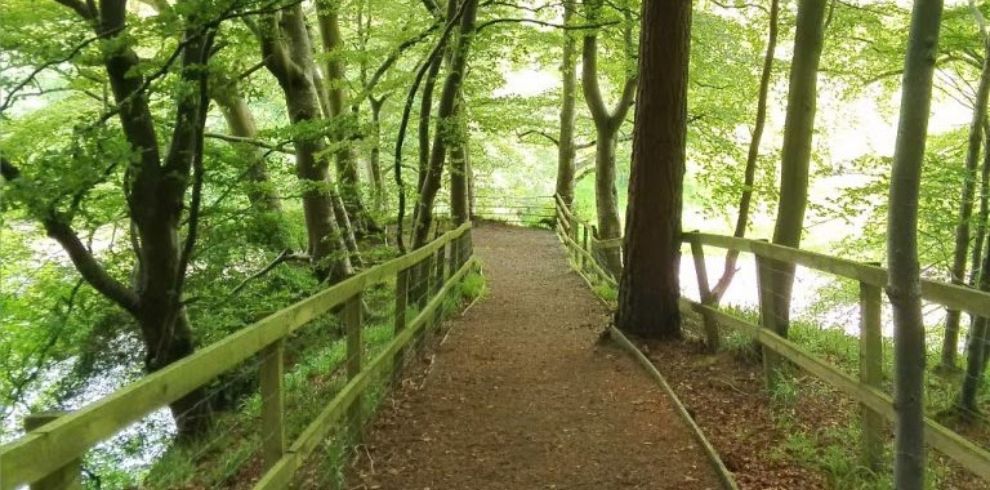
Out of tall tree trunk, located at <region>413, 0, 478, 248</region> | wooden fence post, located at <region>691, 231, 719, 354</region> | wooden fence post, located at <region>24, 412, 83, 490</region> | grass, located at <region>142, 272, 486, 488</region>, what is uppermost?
tall tree trunk, located at <region>413, 0, 478, 248</region>

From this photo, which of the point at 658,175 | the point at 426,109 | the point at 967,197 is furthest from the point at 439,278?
the point at 967,197

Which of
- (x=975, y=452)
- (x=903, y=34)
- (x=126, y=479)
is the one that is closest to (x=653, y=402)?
(x=975, y=452)

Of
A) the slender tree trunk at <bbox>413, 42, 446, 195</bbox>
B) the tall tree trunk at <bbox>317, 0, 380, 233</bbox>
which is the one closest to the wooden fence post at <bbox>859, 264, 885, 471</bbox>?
the tall tree trunk at <bbox>317, 0, 380, 233</bbox>

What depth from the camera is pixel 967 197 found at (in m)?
9.59

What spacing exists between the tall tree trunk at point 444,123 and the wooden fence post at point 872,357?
262 inches

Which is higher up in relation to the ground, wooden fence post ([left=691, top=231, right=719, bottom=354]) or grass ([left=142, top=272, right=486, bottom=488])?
wooden fence post ([left=691, top=231, right=719, bottom=354])

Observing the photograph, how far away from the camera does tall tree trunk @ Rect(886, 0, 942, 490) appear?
7.86 feet

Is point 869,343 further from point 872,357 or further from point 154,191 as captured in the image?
point 154,191

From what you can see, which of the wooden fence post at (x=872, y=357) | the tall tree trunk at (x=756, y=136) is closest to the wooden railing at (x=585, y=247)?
the tall tree trunk at (x=756, y=136)

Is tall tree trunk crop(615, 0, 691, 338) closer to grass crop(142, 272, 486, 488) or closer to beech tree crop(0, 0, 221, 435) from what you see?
grass crop(142, 272, 486, 488)

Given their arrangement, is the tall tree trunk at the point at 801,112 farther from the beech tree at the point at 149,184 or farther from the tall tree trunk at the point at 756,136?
the beech tree at the point at 149,184

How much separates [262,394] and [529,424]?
2.82 metres

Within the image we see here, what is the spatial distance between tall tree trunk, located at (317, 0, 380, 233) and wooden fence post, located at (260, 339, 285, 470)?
6004mm

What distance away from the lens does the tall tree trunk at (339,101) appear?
34.8 ft
